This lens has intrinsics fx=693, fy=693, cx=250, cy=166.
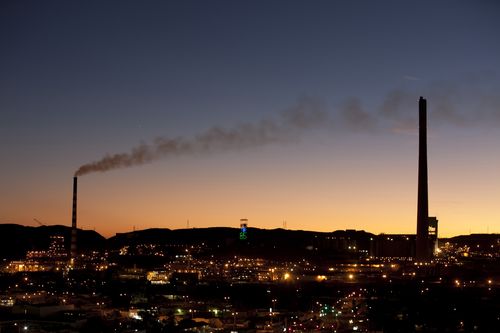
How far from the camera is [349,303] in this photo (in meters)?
26.2

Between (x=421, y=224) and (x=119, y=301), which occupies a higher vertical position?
(x=421, y=224)

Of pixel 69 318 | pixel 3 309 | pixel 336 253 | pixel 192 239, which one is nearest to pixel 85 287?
pixel 3 309

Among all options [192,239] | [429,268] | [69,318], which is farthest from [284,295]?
[192,239]

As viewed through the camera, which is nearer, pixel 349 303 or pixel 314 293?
pixel 349 303

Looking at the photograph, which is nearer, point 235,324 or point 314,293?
point 235,324

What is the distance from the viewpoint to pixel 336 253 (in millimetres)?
65625

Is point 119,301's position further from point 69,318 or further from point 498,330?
point 498,330

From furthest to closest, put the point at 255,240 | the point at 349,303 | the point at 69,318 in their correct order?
the point at 255,240 < the point at 349,303 < the point at 69,318

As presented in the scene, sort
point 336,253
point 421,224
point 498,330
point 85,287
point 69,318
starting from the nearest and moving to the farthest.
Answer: point 498,330
point 69,318
point 85,287
point 421,224
point 336,253

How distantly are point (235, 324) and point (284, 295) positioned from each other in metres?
11.5

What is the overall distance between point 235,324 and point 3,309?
299 inches

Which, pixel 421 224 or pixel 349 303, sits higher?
pixel 421 224

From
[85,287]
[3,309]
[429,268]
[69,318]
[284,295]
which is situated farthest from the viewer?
[429,268]

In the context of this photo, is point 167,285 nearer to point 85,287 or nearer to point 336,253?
point 85,287
